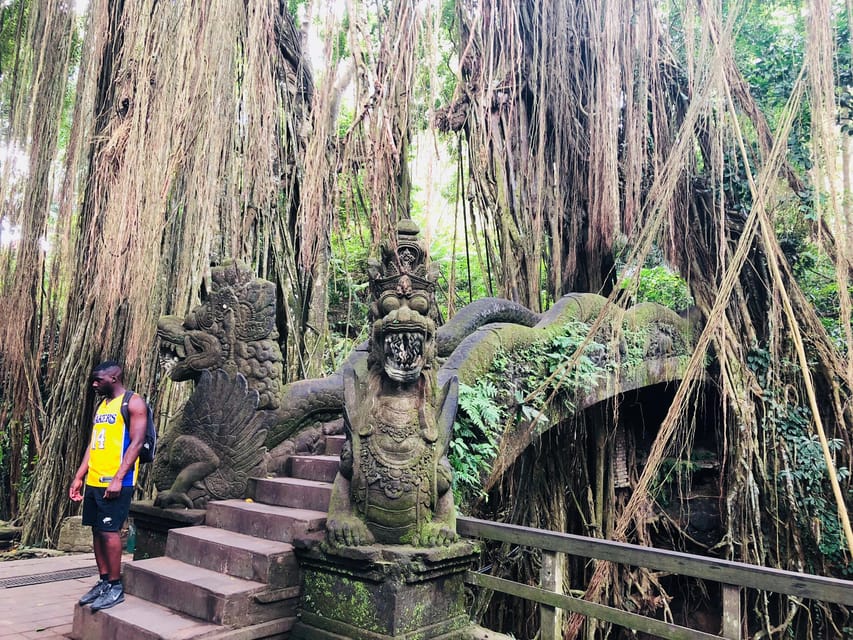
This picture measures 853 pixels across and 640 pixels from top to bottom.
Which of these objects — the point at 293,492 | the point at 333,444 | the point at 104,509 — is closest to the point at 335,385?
the point at 333,444

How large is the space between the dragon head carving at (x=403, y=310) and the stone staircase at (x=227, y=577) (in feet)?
3.13

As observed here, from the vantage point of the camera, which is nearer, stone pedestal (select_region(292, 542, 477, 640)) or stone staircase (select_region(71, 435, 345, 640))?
stone pedestal (select_region(292, 542, 477, 640))

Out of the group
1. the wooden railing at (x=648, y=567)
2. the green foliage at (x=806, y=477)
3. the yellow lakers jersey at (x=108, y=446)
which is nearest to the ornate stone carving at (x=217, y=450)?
the yellow lakers jersey at (x=108, y=446)

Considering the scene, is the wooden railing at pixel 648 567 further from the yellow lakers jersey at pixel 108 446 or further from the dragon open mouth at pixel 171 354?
the dragon open mouth at pixel 171 354

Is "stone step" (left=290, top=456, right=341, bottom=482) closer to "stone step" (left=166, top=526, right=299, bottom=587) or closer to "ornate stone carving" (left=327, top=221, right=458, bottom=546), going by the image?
"stone step" (left=166, top=526, right=299, bottom=587)

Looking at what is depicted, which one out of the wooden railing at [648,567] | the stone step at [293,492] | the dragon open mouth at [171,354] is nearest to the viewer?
the wooden railing at [648,567]

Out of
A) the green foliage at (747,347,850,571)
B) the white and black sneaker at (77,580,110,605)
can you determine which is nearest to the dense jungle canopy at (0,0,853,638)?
the green foliage at (747,347,850,571)

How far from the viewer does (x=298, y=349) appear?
5.96m

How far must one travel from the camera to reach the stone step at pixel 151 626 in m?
2.81

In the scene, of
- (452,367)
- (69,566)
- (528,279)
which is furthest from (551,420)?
(69,566)

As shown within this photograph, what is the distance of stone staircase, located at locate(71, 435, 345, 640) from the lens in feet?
9.54

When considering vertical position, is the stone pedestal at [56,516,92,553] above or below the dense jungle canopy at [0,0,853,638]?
below

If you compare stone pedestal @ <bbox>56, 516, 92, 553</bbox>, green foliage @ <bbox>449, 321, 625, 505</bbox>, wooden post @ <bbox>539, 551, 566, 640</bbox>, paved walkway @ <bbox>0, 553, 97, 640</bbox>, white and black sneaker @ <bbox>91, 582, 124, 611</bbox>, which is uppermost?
green foliage @ <bbox>449, 321, 625, 505</bbox>

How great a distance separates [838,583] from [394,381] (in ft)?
6.32
